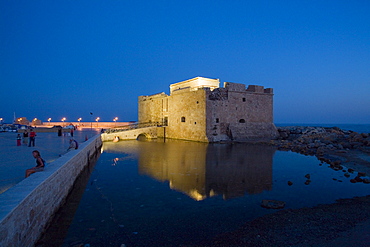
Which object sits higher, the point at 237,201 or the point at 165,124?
the point at 165,124

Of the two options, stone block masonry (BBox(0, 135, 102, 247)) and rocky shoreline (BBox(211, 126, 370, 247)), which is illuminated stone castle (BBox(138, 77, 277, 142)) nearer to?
rocky shoreline (BBox(211, 126, 370, 247))

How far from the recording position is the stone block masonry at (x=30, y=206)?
2896mm

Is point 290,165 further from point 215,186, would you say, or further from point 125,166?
point 125,166

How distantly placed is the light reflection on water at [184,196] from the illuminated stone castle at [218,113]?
10088 mm

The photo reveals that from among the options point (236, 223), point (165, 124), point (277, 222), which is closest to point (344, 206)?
point (277, 222)

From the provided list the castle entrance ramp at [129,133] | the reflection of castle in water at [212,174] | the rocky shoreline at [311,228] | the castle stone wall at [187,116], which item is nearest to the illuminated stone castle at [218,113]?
the castle stone wall at [187,116]

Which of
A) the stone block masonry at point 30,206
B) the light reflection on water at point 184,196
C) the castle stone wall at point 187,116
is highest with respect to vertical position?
the castle stone wall at point 187,116

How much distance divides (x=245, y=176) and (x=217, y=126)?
12762 millimetres

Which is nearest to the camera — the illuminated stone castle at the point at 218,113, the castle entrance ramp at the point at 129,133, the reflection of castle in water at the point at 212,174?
the reflection of castle in water at the point at 212,174

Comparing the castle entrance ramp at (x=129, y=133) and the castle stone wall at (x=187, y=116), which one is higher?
the castle stone wall at (x=187, y=116)

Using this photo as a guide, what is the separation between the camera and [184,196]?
6.38 metres

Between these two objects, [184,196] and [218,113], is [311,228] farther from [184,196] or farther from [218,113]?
[218,113]

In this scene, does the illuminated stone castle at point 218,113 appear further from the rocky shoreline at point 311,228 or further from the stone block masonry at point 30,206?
the stone block masonry at point 30,206

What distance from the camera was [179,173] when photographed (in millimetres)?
9109
